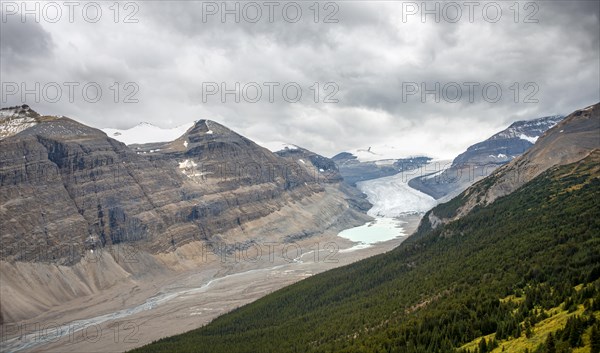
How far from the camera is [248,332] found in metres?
90.9

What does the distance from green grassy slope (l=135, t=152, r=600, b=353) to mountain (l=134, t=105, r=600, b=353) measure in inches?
9.3

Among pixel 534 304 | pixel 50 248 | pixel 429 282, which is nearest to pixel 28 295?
pixel 50 248

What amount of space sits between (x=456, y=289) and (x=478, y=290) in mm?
6862

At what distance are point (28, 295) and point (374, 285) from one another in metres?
123

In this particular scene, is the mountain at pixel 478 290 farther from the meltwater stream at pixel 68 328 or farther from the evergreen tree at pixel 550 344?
the meltwater stream at pixel 68 328

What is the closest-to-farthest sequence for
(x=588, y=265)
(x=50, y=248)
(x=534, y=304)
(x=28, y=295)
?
1. (x=534, y=304)
2. (x=588, y=265)
3. (x=28, y=295)
4. (x=50, y=248)

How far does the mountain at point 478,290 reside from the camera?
1581 inches

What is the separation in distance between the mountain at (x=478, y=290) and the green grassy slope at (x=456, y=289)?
237 millimetres

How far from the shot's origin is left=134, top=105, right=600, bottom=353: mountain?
4016 cm

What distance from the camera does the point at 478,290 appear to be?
191ft

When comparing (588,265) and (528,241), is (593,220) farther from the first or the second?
(588,265)

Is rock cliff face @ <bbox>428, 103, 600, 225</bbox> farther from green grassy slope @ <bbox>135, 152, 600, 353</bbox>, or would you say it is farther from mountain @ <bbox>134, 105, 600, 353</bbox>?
green grassy slope @ <bbox>135, 152, 600, 353</bbox>

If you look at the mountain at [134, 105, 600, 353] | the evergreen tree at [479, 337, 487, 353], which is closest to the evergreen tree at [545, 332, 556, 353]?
the mountain at [134, 105, 600, 353]

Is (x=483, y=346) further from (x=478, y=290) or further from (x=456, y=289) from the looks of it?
(x=456, y=289)
